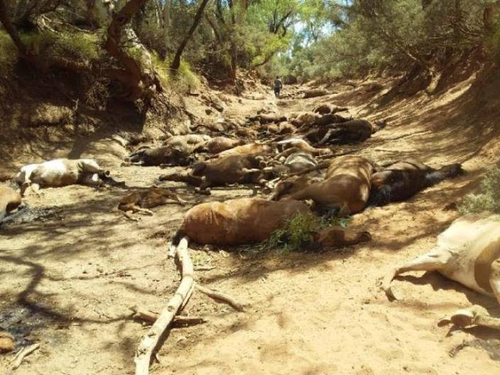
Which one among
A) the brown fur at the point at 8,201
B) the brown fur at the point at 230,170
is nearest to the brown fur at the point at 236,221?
the brown fur at the point at 230,170

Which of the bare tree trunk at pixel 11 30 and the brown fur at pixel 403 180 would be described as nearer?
the brown fur at pixel 403 180

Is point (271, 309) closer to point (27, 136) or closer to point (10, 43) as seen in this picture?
point (27, 136)

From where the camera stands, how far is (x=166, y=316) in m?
3.87

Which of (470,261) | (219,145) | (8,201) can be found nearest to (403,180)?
(470,261)

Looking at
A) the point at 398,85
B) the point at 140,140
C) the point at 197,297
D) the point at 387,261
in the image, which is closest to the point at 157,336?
the point at 197,297

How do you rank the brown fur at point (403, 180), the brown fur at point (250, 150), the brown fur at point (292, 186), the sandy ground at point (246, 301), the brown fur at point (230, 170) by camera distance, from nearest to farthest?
1. the sandy ground at point (246, 301)
2. the brown fur at point (403, 180)
3. the brown fur at point (292, 186)
4. the brown fur at point (230, 170)
5. the brown fur at point (250, 150)

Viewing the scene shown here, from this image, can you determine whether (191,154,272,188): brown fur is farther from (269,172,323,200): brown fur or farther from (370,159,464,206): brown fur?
(370,159,464,206): brown fur

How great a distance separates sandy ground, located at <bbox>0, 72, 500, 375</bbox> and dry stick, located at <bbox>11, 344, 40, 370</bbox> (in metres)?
0.05

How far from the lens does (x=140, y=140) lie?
45.5ft

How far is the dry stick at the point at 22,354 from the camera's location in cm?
350

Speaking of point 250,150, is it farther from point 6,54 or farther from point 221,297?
point 6,54

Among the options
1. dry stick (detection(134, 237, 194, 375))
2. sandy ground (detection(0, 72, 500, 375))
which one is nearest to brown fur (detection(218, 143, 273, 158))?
sandy ground (detection(0, 72, 500, 375))

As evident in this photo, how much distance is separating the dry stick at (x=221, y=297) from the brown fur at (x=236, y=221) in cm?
114

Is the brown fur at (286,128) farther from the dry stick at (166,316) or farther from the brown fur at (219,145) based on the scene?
the dry stick at (166,316)
